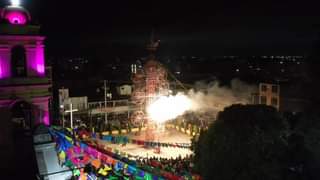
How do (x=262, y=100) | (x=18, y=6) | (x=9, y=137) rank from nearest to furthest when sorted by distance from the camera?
(x=9, y=137)
(x=18, y=6)
(x=262, y=100)

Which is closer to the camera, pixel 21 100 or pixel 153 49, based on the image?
pixel 21 100

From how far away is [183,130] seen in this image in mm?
33000

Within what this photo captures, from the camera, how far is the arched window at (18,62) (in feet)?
60.7

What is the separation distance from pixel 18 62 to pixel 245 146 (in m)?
12.2

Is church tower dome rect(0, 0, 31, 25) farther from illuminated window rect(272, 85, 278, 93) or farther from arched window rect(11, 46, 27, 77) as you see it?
illuminated window rect(272, 85, 278, 93)

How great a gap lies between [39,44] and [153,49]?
30.3ft

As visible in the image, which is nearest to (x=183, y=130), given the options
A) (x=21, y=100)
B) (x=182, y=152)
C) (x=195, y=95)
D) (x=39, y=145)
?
(x=195, y=95)

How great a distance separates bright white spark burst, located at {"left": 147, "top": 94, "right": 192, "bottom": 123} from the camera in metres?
28.4

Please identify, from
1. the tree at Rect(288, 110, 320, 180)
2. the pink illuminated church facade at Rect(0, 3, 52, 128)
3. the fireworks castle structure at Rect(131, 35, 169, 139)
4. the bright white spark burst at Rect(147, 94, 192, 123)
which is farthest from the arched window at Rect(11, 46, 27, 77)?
the tree at Rect(288, 110, 320, 180)

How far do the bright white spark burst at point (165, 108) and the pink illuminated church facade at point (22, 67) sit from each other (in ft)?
34.9

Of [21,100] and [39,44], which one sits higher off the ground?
[39,44]

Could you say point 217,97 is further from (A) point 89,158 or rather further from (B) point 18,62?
(A) point 89,158

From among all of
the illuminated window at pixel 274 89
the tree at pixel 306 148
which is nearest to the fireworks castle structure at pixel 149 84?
the illuminated window at pixel 274 89

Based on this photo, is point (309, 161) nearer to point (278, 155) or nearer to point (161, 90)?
point (278, 155)
